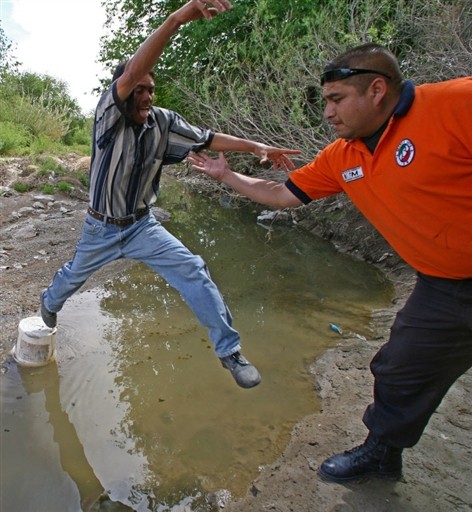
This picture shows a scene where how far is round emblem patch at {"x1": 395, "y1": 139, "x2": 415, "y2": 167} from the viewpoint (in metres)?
2.04

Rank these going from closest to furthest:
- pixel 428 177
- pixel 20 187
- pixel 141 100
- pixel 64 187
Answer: pixel 428 177
pixel 141 100
pixel 20 187
pixel 64 187

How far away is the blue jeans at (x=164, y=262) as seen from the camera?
295cm

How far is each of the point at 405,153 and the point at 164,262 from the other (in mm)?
1603

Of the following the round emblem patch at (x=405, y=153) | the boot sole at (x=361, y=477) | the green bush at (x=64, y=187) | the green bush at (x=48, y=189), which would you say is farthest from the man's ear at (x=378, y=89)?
the green bush at (x=64, y=187)

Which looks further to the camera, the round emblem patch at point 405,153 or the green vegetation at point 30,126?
the green vegetation at point 30,126

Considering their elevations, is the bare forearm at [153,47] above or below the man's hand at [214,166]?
above

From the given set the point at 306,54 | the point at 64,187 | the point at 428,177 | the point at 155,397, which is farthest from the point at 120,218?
the point at 64,187

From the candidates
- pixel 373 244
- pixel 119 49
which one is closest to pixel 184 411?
pixel 373 244

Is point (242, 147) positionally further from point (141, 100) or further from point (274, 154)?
point (141, 100)

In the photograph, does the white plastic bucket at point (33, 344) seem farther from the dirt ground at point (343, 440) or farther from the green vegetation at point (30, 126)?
the green vegetation at point (30, 126)

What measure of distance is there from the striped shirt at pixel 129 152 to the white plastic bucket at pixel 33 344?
1006 millimetres

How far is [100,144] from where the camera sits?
2.86 metres

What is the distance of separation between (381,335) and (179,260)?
91.3 inches

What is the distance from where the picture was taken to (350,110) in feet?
7.28
